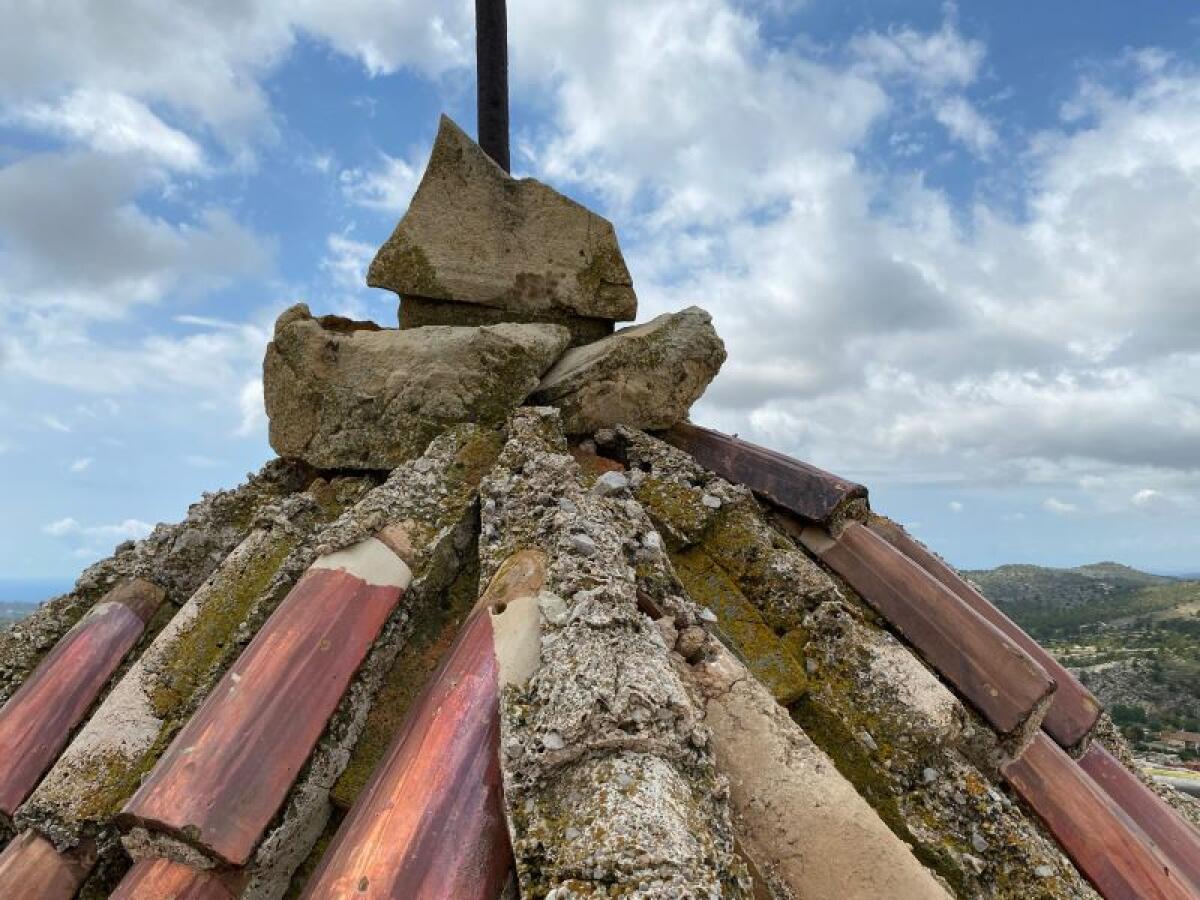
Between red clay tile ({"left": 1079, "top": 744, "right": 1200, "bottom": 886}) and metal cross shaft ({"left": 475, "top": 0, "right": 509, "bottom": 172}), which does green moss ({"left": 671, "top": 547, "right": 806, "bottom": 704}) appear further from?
metal cross shaft ({"left": 475, "top": 0, "right": 509, "bottom": 172})

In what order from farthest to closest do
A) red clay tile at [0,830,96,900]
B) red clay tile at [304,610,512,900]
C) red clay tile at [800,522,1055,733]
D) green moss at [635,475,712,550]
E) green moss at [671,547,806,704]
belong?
green moss at [635,475,712,550]
red clay tile at [800,522,1055,733]
green moss at [671,547,806,704]
red clay tile at [0,830,96,900]
red clay tile at [304,610,512,900]

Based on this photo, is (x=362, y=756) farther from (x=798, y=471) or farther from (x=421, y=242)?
(x=421, y=242)

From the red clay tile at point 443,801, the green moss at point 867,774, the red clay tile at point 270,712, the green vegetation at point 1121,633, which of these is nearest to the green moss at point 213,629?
the red clay tile at point 270,712

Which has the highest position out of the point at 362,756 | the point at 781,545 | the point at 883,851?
the point at 781,545

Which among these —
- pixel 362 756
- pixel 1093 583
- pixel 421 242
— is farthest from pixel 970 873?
pixel 1093 583

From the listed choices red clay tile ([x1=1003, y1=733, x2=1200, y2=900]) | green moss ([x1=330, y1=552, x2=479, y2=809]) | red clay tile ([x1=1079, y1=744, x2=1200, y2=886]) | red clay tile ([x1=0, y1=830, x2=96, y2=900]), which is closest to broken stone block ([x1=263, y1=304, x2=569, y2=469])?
green moss ([x1=330, y1=552, x2=479, y2=809])

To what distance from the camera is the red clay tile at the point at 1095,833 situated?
297 cm

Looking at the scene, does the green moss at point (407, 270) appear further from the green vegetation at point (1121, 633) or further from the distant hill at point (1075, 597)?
the distant hill at point (1075, 597)

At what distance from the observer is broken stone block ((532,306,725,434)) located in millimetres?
4305

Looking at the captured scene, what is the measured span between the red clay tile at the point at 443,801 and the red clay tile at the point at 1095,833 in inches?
82.8

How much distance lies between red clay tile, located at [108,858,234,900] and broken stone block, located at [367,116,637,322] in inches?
124

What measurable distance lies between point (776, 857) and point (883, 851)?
316 millimetres

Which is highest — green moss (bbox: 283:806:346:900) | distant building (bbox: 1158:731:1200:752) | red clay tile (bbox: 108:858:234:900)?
distant building (bbox: 1158:731:1200:752)

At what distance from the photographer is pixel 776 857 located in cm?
232
